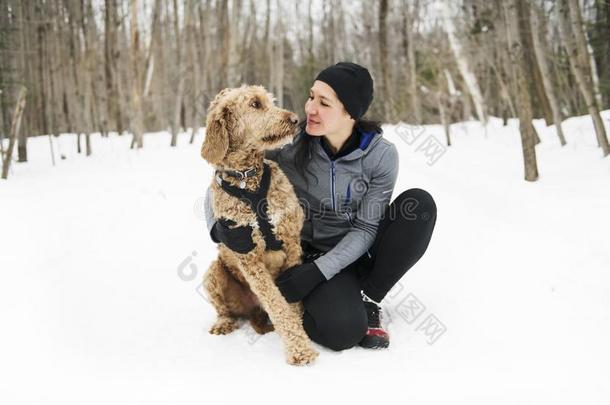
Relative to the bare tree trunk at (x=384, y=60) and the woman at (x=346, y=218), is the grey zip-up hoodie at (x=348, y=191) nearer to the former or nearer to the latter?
the woman at (x=346, y=218)

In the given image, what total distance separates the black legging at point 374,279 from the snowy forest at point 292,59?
3654 mm

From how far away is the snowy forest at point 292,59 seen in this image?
762 cm

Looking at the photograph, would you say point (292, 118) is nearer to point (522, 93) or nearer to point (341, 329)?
point (341, 329)

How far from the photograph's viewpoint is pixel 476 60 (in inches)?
675

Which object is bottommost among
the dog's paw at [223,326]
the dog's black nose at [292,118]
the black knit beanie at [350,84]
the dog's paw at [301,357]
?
the dog's paw at [223,326]

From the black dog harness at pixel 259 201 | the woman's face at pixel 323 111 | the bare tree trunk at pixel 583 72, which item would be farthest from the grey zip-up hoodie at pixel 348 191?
the bare tree trunk at pixel 583 72

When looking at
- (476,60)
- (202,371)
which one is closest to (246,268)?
(202,371)

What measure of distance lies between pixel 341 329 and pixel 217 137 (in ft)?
4.01

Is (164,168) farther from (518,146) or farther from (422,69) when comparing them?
(422,69)

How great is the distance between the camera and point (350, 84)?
257 cm

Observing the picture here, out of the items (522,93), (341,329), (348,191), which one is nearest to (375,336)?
(341,329)

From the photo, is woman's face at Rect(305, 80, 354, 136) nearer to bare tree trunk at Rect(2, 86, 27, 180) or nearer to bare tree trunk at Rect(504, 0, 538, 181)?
bare tree trunk at Rect(504, 0, 538, 181)

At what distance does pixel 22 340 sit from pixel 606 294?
345cm

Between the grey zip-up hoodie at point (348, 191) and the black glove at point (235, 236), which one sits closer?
the black glove at point (235, 236)
